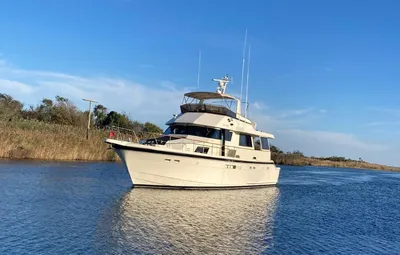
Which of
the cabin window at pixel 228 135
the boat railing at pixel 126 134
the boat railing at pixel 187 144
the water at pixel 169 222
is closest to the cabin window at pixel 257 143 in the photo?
the cabin window at pixel 228 135

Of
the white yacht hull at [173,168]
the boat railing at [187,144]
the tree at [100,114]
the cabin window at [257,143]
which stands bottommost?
the white yacht hull at [173,168]

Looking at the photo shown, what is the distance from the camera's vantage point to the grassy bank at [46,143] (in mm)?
28266

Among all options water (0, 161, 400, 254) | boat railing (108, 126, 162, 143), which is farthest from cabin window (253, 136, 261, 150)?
boat railing (108, 126, 162, 143)

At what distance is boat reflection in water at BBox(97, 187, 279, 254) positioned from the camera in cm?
983

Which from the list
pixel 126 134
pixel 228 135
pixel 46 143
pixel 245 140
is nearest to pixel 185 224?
pixel 228 135

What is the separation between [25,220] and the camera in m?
10.8

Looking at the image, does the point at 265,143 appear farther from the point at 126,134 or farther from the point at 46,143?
the point at 46,143

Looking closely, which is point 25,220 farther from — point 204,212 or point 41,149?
point 41,149

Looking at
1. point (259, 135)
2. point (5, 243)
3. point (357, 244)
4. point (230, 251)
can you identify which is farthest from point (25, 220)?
point (259, 135)

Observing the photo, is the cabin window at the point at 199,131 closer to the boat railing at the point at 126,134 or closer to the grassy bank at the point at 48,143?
the boat railing at the point at 126,134

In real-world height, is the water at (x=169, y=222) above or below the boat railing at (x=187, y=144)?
below

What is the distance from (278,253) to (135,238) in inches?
153

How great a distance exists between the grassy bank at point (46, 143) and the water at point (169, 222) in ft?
26.0

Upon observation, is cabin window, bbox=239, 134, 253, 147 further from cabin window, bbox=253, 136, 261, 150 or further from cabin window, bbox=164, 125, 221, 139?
cabin window, bbox=164, 125, 221, 139
